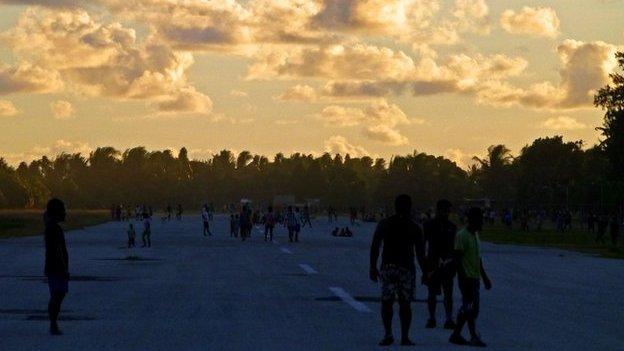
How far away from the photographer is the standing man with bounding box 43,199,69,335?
1602 cm

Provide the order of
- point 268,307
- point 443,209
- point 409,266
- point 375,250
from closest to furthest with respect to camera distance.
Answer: point 375,250 → point 409,266 → point 443,209 → point 268,307

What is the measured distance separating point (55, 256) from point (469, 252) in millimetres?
5284

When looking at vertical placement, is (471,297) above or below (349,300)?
above

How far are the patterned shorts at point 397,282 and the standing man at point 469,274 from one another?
83 centimetres

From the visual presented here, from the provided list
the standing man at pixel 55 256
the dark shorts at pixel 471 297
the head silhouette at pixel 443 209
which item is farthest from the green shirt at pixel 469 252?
the standing man at pixel 55 256

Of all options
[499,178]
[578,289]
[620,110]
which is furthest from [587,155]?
[578,289]

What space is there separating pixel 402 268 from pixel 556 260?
3154 cm

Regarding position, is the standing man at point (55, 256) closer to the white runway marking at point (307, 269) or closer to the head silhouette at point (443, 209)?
the head silhouette at point (443, 209)

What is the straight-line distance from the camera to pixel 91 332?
16594mm

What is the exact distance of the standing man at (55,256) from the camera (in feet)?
52.5

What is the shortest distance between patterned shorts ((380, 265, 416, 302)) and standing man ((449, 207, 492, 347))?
2.71ft

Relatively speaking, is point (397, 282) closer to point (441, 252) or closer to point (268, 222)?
point (441, 252)

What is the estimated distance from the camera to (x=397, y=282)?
1454 cm

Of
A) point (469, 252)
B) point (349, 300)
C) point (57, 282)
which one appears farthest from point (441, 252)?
point (349, 300)
